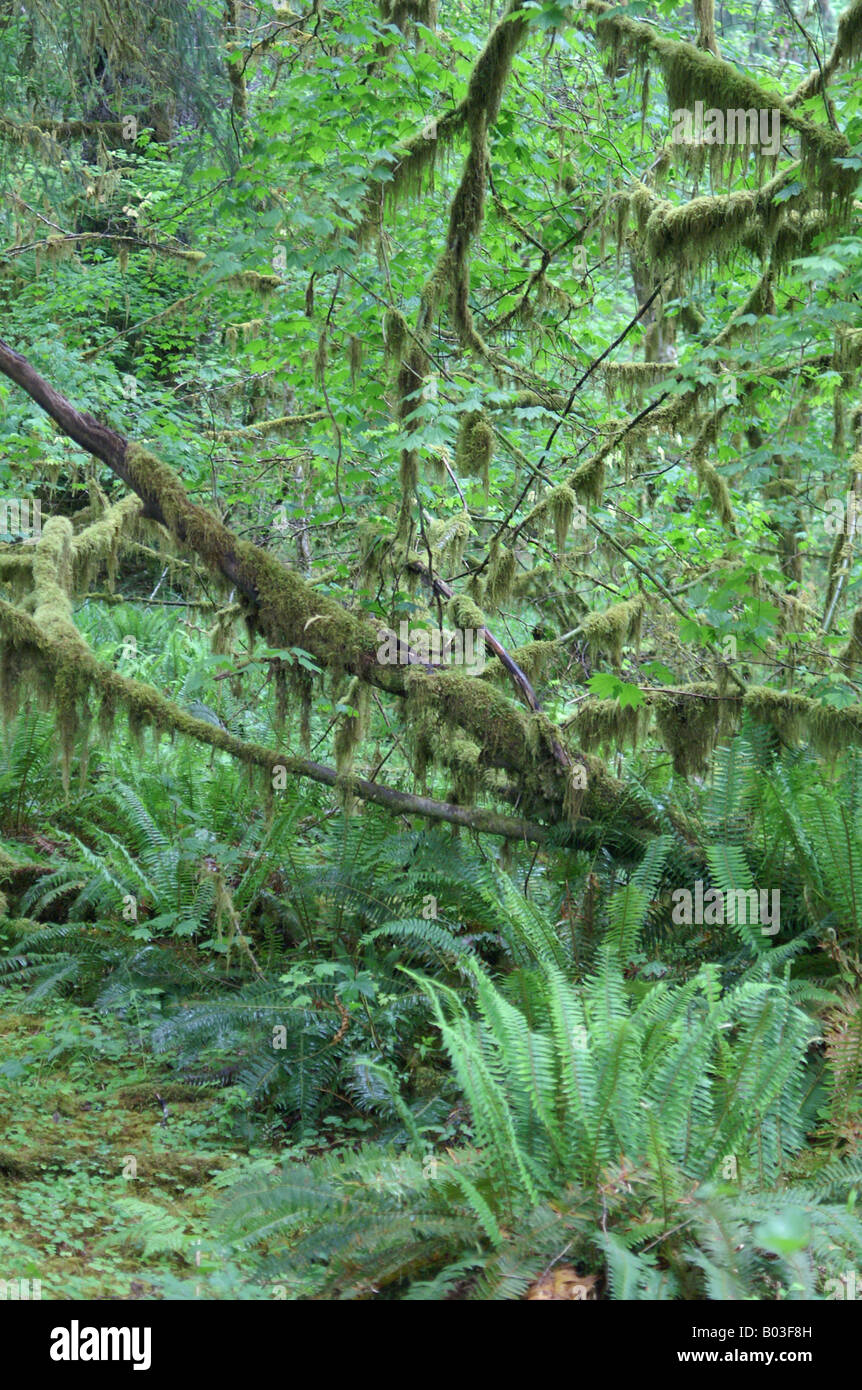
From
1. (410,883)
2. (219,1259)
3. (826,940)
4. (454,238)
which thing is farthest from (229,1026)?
(454,238)

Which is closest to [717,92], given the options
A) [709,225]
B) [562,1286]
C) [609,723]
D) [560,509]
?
[709,225]

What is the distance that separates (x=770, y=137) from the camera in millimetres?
4516

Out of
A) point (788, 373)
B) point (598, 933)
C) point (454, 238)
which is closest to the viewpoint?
point (598, 933)

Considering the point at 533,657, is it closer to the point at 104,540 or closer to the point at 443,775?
the point at 443,775

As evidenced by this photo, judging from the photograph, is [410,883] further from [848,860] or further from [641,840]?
[848,860]

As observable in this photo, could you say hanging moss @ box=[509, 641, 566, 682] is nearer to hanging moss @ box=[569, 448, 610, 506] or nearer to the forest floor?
hanging moss @ box=[569, 448, 610, 506]

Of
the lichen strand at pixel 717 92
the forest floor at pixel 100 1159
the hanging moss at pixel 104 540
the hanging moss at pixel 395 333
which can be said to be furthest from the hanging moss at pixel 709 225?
the forest floor at pixel 100 1159

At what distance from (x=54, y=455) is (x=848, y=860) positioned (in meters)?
5.89

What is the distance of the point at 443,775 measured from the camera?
18.5ft

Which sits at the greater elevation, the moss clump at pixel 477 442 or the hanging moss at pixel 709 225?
the hanging moss at pixel 709 225

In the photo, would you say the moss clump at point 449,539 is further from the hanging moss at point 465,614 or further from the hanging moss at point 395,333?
the hanging moss at point 395,333

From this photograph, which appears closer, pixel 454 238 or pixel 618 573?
pixel 454 238

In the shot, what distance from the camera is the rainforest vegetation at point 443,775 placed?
2949mm

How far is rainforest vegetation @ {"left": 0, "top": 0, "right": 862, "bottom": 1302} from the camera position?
295cm
